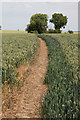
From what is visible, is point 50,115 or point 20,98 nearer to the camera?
point 50,115

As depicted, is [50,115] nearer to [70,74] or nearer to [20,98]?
[20,98]

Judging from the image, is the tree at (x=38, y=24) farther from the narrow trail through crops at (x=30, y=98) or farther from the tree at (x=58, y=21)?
the narrow trail through crops at (x=30, y=98)

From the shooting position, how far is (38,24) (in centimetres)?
8175

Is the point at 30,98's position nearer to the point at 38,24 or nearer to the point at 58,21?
the point at 38,24

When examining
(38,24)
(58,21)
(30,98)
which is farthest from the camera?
(58,21)

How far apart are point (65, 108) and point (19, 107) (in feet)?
6.96

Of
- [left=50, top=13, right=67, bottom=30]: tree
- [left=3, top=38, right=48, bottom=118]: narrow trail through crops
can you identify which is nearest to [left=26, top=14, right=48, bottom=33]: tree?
[left=50, top=13, right=67, bottom=30]: tree

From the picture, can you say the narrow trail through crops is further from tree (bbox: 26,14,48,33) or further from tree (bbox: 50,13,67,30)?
tree (bbox: 50,13,67,30)

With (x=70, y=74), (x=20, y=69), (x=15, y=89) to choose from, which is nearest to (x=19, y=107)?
(x=15, y=89)

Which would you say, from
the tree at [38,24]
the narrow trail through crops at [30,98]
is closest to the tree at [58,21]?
the tree at [38,24]

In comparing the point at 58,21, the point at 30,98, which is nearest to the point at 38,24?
the point at 58,21

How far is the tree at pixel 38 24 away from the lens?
262 ft

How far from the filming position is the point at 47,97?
698cm

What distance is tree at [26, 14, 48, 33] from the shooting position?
262 ft
